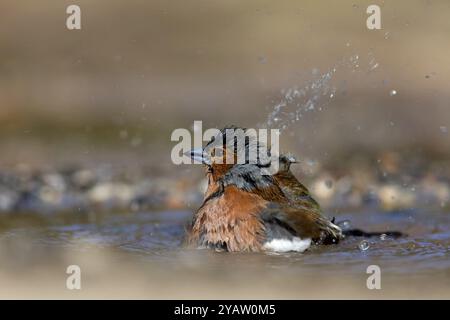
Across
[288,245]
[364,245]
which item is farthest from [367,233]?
[288,245]

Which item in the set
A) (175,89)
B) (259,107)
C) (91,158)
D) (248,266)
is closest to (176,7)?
(175,89)

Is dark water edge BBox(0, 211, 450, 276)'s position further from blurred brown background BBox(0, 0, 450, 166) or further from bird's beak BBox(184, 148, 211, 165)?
blurred brown background BBox(0, 0, 450, 166)

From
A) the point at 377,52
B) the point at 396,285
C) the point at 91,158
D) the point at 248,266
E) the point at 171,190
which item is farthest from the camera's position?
the point at 377,52

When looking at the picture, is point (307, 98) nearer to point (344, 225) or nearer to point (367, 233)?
point (344, 225)

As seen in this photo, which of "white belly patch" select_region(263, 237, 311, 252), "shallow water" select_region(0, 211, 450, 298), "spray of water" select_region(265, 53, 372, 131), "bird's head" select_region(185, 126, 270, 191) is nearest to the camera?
"shallow water" select_region(0, 211, 450, 298)

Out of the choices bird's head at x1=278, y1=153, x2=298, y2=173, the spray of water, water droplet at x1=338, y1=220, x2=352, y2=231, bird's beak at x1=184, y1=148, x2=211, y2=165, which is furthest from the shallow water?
the spray of water

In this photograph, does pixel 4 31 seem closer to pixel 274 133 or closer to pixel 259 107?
pixel 259 107
